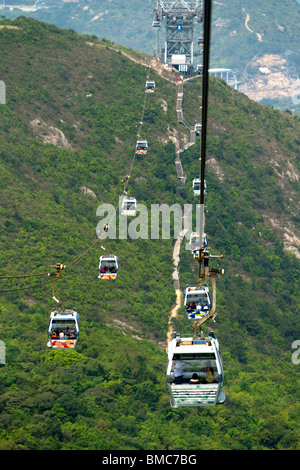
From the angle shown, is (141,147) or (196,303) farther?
(141,147)

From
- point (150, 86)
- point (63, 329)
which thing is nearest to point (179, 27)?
point (150, 86)

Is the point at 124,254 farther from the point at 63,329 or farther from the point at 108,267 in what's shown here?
the point at 63,329

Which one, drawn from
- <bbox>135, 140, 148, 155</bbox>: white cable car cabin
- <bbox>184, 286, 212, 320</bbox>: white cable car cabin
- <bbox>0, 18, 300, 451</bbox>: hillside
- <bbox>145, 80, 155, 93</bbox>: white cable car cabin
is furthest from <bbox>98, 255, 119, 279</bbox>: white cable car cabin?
<bbox>145, 80, 155, 93</bbox>: white cable car cabin

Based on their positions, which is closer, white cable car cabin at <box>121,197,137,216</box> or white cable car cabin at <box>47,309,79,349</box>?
white cable car cabin at <box>47,309,79,349</box>

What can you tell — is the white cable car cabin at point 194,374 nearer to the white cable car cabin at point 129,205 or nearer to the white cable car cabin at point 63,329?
the white cable car cabin at point 63,329

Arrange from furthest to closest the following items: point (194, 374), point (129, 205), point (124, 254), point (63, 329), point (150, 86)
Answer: point (150, 86) → point (124, 254) → point (129, 205) → point (63, 329) → point (194, 374)

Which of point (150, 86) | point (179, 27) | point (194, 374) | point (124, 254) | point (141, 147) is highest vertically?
point (179, 27)

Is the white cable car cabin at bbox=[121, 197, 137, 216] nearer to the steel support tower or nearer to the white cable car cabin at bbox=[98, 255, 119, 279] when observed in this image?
the white cable car cabin at bbox=[98, 255, 119, 279]

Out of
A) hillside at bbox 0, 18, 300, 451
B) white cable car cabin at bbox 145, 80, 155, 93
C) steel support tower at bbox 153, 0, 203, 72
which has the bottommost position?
hillside at bbox 0, 18, 300, 451
